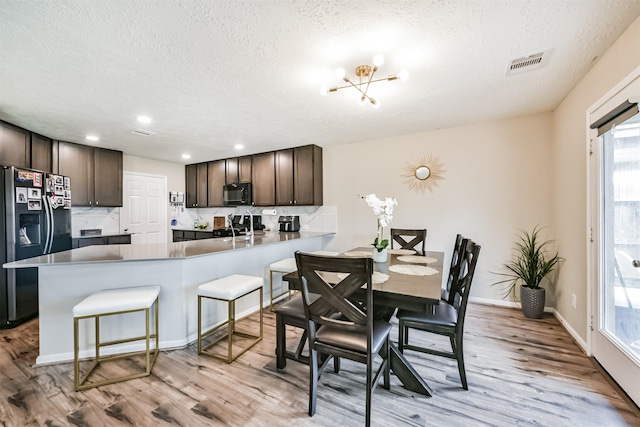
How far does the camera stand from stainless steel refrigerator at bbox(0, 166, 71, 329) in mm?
2789

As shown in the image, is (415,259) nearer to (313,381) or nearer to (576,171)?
(313,381)

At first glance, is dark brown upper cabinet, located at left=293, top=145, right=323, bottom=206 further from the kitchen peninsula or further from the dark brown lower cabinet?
the dark brown lower cabinet

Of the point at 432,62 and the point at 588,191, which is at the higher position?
the point at 432,62

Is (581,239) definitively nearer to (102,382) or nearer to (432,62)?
(432,62)

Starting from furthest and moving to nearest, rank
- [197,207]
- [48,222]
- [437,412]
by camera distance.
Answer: [197,207] < [48,222] < [437,412]

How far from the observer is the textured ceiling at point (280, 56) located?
1.50 meters

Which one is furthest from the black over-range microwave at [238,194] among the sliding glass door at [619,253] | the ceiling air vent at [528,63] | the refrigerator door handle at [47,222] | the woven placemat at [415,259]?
the sliding glass door at [619,253]

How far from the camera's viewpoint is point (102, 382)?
1.88m

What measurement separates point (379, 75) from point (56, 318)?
3.34m

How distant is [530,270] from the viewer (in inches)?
119

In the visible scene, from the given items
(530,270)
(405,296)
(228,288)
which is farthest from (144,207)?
(530,270)

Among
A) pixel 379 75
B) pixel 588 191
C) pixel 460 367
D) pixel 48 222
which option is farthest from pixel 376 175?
pixel 48 222

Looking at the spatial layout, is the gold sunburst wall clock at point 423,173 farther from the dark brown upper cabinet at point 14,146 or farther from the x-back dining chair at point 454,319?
the dark brown upper cabinet at point 14,146

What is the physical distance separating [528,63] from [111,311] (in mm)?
3609
